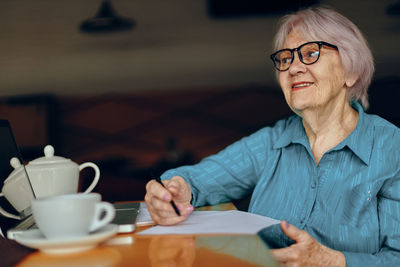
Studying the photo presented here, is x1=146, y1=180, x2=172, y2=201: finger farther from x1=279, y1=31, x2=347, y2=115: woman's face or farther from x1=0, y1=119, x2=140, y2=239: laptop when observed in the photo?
x1=279, y1=31, x2=347, y2=115: woman's face

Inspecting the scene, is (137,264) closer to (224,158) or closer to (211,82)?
(224,158)

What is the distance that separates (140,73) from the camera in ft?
15.2

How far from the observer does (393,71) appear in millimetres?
4215

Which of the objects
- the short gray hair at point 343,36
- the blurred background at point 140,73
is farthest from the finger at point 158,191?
the blurred background at point 140,73

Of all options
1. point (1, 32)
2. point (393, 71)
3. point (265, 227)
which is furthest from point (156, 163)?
point (265, 227)

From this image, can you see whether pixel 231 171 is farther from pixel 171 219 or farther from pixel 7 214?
pixel 7 214

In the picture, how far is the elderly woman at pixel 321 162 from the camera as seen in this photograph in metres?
1.21

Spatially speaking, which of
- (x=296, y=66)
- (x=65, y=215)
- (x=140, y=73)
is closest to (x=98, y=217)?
(x=65, y=215)

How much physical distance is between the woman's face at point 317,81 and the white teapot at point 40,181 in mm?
752

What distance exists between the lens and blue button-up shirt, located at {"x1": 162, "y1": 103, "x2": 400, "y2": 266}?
120 cm

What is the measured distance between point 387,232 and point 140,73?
3.76 metres

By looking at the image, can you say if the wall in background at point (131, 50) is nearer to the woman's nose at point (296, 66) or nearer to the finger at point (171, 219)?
the woman's nose at point (296, 66)

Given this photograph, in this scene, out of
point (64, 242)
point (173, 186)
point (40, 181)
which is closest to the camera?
point (64, 242)

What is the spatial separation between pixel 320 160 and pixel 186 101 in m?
3.32
